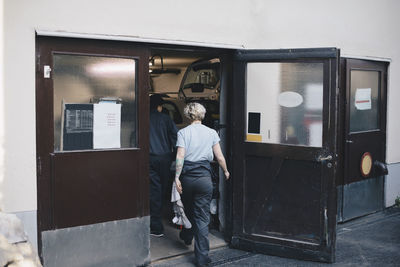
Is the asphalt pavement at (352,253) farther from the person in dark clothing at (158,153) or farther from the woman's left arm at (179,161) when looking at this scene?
the woman's left arm at (179,161)

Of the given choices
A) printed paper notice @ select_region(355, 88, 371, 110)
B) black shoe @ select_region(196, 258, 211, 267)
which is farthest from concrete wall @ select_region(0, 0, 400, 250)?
black shoe @ select_region(196, 258, 211, 267)

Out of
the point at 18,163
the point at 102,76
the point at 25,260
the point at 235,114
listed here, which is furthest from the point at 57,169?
the point at 235,114

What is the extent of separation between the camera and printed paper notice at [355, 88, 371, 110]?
764cm

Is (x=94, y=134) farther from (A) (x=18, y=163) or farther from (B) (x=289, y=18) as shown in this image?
(B) (x=289, y=18)

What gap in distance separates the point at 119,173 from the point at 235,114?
161 centimetres

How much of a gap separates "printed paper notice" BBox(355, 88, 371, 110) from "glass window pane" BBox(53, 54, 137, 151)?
374 cm

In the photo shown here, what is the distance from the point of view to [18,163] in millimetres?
4609

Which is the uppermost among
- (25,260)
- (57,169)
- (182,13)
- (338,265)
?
(182,13)

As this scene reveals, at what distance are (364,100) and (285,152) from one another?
100 inches

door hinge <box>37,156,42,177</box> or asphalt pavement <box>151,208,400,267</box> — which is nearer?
door hinge <box>37,156,42,177</box>

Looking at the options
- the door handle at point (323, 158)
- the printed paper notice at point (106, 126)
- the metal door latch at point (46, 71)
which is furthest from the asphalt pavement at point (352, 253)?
the metal door latch at point (46, 71)

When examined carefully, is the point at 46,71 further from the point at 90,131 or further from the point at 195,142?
the point at 195,142

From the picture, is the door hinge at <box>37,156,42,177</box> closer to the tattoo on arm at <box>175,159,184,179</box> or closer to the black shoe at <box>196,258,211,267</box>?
the tattoo on arm at <box>175,159,184,179</box>

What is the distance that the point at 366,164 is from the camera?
773cm
